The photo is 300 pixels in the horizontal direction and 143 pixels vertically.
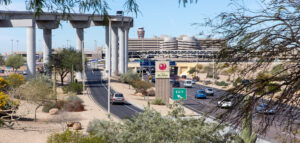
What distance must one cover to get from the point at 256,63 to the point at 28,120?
92.4ft

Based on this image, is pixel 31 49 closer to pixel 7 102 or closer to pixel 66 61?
pixel 66 61

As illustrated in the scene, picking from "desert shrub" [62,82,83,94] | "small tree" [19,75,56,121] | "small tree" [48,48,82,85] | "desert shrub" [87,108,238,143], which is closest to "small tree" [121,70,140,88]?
"small tree" [48,48,82,85]

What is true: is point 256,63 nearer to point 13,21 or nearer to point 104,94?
point 104,94

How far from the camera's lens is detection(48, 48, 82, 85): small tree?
70.9m

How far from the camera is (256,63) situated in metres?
7.12

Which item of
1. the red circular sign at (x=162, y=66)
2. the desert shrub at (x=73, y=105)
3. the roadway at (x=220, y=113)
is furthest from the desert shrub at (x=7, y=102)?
the red circular sign at (x=162, y=66)

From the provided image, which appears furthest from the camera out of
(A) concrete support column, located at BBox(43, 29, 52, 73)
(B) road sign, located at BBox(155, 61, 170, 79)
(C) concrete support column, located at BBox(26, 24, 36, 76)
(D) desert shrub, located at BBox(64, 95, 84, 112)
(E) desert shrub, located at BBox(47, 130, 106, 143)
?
(A) concrete support column, located at BBox(43, 29, 52, 73)

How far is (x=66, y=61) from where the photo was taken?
70.6 metres

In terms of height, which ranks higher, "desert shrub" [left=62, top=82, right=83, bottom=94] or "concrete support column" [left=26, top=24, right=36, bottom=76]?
"concrete support column" [left=26, top=24, right=36, bottom=76]

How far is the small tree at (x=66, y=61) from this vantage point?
233ft

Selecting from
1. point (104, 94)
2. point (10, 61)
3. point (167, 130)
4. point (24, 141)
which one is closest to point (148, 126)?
point (167, 130)

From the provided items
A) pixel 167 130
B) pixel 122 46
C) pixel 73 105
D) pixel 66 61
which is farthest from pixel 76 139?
pixel 122 46

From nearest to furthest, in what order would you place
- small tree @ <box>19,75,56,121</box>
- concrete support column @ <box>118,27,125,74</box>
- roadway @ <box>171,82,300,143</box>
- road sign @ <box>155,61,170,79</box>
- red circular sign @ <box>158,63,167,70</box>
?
1. roadway @ <box>171,82,300,143</box>
2. small tree @ <box>19,75,56,121</box>
3. road sign @ <box>155,61,170,79</box>
4. red circular sign @ <box>158,63,167,70</box>
5. concrete support column @ <box>118,27,125,74</box>

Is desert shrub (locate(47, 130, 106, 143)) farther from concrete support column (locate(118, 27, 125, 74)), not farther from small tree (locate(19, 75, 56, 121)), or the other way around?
concrete support column (locate(118, 27, 125, 74))
